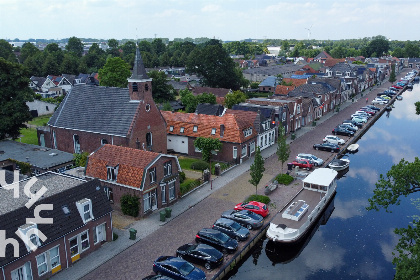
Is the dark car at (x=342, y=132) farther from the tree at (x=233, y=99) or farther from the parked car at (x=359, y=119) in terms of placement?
the tree at (x=233, y=99)

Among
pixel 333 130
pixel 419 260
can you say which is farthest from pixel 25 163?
pixel 333 130

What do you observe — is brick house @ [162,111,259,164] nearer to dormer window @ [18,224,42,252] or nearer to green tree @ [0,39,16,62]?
dormer window @ [18,224,42,252]

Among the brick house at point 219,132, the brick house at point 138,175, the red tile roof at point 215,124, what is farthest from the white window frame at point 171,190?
the red tile roof at point 215,124

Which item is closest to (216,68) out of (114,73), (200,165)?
(114,73)

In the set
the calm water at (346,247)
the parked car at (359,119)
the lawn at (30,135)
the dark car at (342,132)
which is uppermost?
the parked car at (359,119)

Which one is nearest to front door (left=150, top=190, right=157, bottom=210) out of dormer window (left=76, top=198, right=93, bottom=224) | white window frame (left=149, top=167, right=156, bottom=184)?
white window frame (left=149, top=167, right=156, bottom=184)

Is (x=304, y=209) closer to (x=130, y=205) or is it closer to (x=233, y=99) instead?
(x=130, y=205)

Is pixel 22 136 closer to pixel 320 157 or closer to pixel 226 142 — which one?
pixel 226 142
